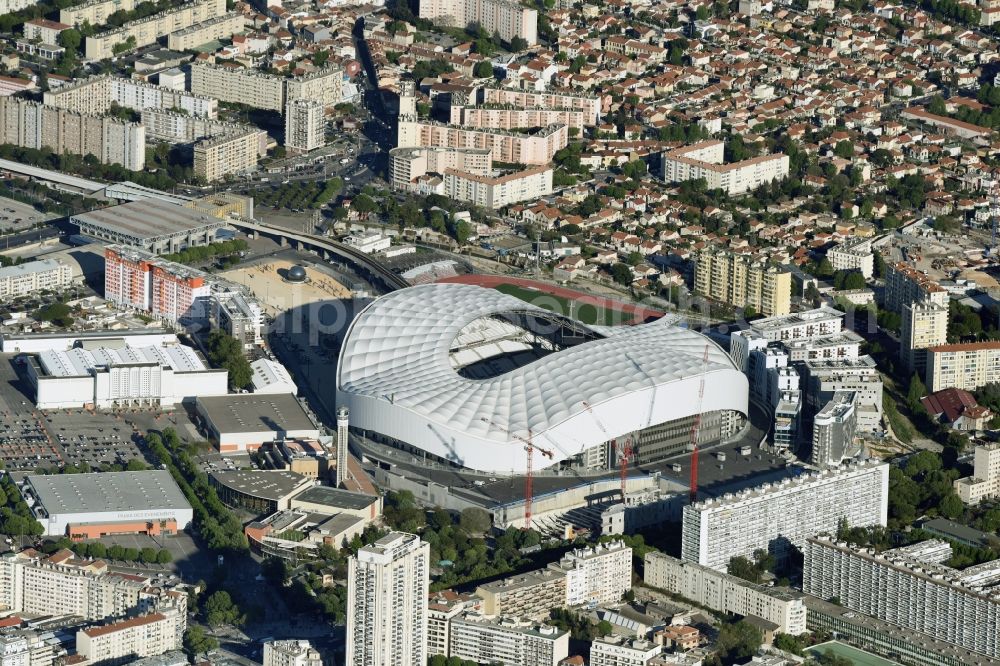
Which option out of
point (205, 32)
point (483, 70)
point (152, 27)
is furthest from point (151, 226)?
point (152, 27)

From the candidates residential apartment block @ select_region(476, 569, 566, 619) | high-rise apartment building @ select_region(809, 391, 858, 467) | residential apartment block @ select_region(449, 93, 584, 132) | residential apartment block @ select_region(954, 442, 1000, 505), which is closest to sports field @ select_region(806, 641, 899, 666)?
residential apartment block @ select_region(476, 569, 566, 619)

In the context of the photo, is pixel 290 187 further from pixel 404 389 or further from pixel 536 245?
pixel 404 389

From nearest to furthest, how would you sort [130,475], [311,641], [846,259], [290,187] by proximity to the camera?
1. [311,641]
2. [130,475]
3. [846,259]
4. [290,187]

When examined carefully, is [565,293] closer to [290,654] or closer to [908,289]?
[908,289]

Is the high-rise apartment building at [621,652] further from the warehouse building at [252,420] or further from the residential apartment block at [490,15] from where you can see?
the residential apartment block at [490,15]

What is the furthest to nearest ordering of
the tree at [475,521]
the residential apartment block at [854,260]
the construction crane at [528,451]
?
1. the residential apartment block at [854,260]
2. the construction crane at [528,451]
3. the tree at [475,521]

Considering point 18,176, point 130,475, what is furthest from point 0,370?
point 18,176

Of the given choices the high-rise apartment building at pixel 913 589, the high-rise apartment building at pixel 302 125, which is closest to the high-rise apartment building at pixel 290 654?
the high-rise apartment building at pixel 913 589
